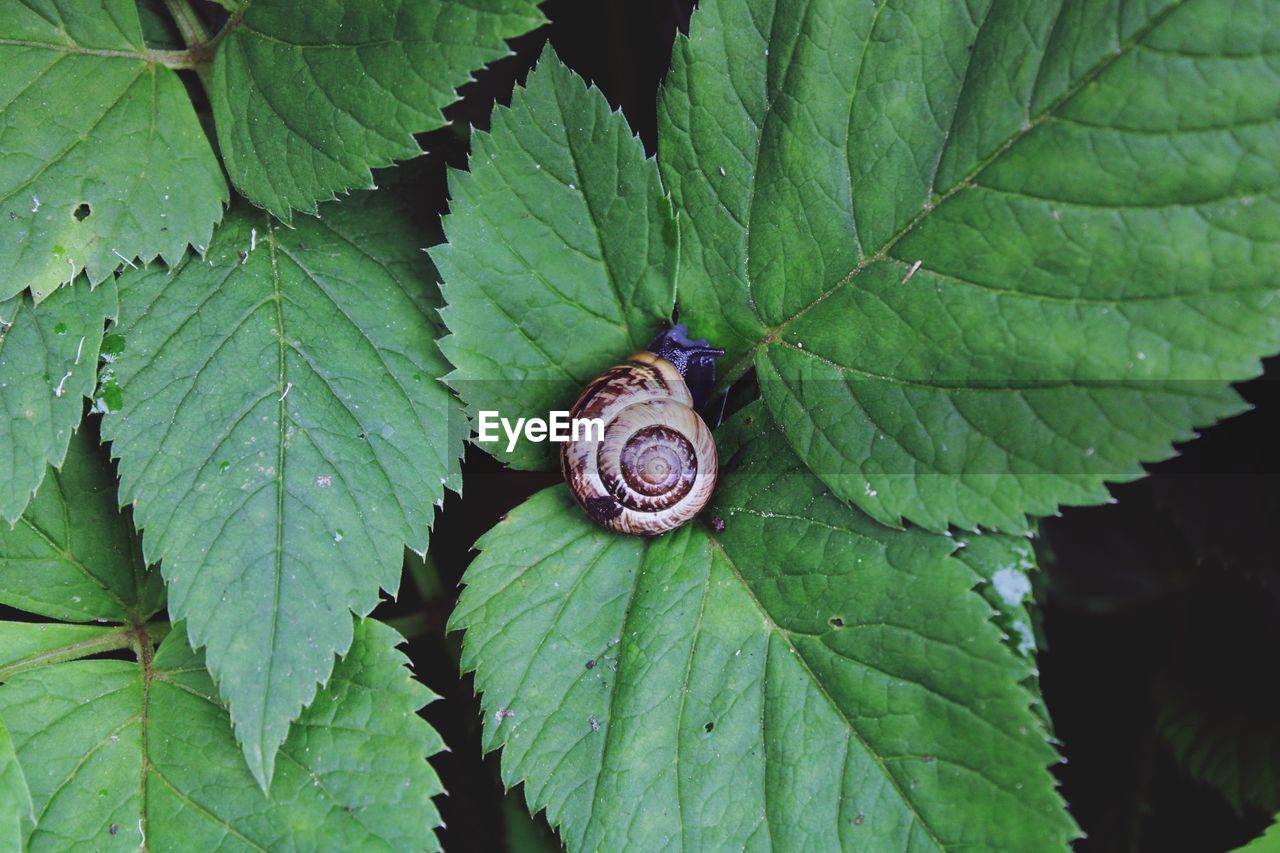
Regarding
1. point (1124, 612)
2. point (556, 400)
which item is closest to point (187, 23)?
point (556, 400)

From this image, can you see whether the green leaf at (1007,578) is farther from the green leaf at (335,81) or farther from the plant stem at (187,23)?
the plant stem at (187,23)

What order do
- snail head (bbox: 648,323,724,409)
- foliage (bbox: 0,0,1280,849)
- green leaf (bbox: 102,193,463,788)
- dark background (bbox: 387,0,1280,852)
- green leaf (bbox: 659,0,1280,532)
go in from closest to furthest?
1. green leaf (bbox: 659,0,1280,532)
2. foliage (bbox: 0,0,1280,849)
3. green leaf (bbox: 102,193,463,788)
4. snail head (bbox: 648,323,724,409)
5. dark background (bbox: 387,0,1280,852)

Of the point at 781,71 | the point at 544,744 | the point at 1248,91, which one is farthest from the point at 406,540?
the point at 1248,91

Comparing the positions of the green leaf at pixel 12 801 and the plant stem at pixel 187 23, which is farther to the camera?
the plant stem at pixel 187 23

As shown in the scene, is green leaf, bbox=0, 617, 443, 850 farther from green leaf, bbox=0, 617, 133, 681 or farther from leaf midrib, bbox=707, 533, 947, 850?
leaf midrib, bbox=707, 533, 947, 850

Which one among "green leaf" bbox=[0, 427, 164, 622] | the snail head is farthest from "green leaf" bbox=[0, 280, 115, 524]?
the snail head

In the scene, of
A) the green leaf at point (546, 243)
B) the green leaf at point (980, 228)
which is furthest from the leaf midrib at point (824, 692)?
the green leaf at point (546, 243)

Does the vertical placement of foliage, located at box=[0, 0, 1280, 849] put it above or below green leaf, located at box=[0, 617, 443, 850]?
above

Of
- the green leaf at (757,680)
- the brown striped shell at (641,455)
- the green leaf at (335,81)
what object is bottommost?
the green leaf at (757,680)
